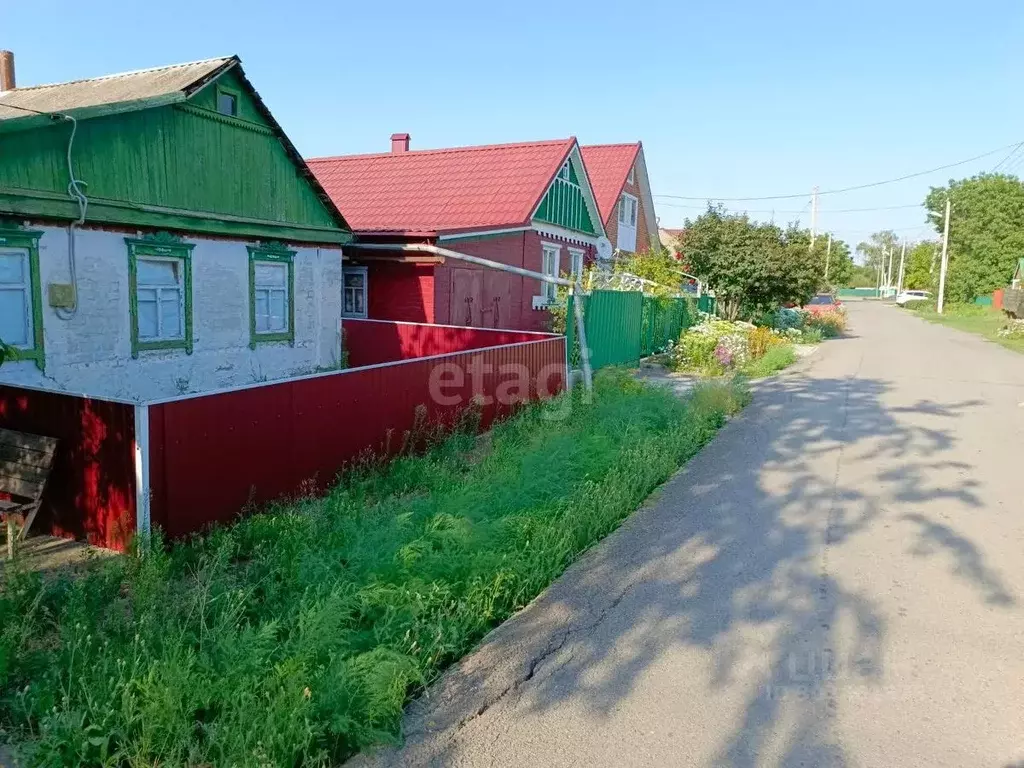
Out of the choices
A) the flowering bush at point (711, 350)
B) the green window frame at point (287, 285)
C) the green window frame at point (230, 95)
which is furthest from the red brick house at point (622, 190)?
the green window frame at point (230, 95)

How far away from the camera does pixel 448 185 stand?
756 inches

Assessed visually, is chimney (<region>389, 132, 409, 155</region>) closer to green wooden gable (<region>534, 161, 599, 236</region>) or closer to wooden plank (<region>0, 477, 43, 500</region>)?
green wooden gable (<region>534, 161, 599, 236</region>)

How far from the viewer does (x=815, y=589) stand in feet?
17.4

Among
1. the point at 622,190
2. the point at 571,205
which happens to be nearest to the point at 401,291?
the point at 571,205

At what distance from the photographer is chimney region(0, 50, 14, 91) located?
499 inches

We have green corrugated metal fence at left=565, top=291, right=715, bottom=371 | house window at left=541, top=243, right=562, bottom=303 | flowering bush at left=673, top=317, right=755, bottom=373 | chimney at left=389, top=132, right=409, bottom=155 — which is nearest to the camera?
green corrugated metal fence at left=565, top=291, right=715, bottom=371

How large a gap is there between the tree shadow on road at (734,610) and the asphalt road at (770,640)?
0.01 metres

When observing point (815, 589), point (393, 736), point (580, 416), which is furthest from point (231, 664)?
point (580, 416)

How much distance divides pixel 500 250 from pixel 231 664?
14392mm

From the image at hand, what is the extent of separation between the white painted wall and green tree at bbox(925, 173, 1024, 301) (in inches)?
2467

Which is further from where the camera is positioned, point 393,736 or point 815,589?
point 815,589

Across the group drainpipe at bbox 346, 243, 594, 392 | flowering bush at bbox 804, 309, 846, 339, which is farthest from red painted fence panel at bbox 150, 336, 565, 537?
flowering bush at bbox 804, 309, 846, 339

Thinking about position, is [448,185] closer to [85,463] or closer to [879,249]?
[85,463]

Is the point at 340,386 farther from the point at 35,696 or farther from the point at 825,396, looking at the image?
the point at 825,396
